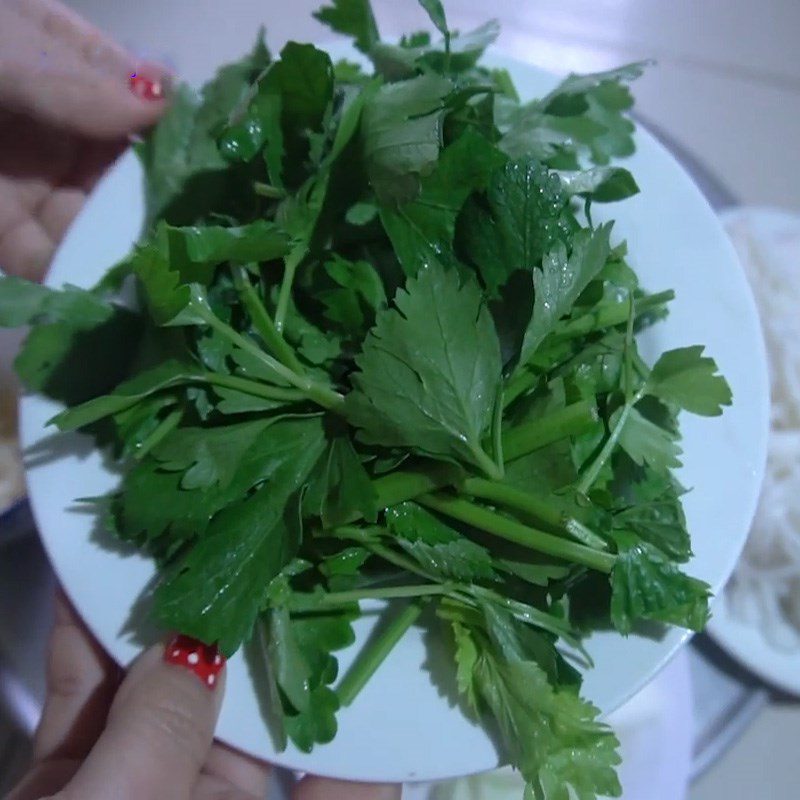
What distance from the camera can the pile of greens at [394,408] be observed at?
58 centimetres

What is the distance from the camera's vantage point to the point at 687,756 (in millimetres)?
956

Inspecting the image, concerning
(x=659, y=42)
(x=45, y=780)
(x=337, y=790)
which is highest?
(x=659, y=42)

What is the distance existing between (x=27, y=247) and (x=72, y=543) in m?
0.54

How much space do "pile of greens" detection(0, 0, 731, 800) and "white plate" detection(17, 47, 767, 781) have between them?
25 millimetres

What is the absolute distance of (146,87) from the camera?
893mm

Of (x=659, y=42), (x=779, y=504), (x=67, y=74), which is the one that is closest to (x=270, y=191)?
(x=67, y=74)

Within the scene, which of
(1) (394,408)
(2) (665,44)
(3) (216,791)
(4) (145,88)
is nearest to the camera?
(1) (394,408)

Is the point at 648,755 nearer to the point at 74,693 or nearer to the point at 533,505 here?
the point at 533,505

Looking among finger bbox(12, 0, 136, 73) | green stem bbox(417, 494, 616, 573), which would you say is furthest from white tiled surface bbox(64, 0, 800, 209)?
green stem bbox(417, 494, 616, 573)

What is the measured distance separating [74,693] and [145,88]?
0.65 meters

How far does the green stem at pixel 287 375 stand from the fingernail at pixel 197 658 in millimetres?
207

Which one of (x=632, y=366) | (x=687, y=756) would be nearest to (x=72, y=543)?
(x=632, y=366)

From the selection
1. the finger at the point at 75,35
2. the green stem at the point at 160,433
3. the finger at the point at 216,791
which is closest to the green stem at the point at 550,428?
the green stem at the point at 160,433

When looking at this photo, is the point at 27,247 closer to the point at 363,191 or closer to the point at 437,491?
the point at 363,191
